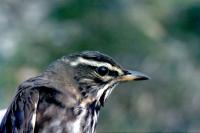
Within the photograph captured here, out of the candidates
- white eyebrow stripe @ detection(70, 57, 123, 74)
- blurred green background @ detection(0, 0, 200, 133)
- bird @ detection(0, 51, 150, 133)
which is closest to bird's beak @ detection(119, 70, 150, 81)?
bird @ detection(0, 51, 150, 133)

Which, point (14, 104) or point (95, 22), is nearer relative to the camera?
point (14, 104)

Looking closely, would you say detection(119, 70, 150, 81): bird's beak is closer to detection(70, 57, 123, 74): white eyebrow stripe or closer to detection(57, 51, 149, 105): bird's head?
detection(57, 51, 149, 105): bird's head

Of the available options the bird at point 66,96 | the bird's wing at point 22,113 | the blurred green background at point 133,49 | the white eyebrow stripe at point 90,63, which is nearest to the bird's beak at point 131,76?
the bird at point 66,96

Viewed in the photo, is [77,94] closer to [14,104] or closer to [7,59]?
[14,104]

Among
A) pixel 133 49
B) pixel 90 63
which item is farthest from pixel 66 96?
pixel 133 49

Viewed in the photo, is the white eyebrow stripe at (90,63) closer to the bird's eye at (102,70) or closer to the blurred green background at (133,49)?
the bird's eye at (102,70)

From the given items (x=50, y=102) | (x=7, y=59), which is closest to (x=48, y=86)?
(x=50, y=102)
